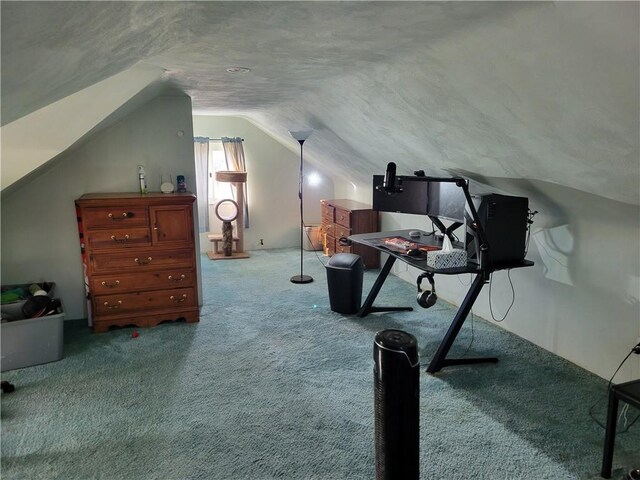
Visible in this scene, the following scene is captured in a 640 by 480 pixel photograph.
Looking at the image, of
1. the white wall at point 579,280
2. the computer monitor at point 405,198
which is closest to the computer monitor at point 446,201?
the computer monitor at point 405,198

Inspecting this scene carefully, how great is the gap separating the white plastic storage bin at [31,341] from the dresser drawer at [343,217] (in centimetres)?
337

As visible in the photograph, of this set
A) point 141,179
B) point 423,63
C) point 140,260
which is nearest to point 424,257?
point 423,63

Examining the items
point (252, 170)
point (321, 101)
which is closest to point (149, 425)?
point (321, 101)

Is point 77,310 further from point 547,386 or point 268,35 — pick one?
point 547,386

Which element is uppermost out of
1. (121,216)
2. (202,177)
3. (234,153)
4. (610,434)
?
(234,153)

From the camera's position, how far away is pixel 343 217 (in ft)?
19.7

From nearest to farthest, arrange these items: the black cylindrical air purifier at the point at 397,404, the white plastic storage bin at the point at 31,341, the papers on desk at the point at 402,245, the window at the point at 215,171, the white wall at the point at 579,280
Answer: the black cylindrical air purifier at the point at 397,404
the white wall at the point at 579,280
the white plastic storage bin at the point at 31,341
the papers on desk at the point at 402,245
the window at the point at 215,171

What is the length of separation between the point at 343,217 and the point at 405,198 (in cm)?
209

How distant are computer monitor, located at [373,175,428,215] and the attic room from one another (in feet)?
0.80

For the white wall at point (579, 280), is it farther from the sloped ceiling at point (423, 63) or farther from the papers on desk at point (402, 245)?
the papers on desk at point (402, 245)

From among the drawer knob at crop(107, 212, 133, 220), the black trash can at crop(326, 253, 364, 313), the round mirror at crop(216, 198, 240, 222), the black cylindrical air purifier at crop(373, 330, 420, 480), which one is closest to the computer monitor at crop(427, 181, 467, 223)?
the black trash can at crop(326, 253, 364, 313)

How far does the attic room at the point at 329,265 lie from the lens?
1892 millimetres

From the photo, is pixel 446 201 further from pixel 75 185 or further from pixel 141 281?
pixel 75 185

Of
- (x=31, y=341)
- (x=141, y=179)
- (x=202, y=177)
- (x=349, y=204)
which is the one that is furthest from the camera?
(x=202, y=177)
